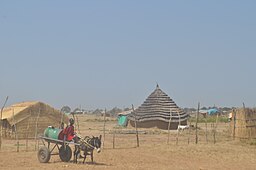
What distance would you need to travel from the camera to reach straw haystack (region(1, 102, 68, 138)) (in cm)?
2767

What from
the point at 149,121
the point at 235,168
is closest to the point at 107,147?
the point at 235,168

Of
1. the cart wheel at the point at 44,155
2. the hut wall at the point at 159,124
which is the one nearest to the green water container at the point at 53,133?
the cart wheel at the point at 44,155

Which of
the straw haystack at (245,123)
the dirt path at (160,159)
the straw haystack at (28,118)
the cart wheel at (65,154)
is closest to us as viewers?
the dirt path at (160,159)

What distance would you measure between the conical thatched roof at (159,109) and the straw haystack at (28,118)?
1147 centimetres

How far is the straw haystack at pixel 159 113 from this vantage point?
39500 millimetres

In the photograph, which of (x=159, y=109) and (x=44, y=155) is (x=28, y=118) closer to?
(x=44, y=155)

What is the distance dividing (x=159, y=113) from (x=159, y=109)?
1.25 ft

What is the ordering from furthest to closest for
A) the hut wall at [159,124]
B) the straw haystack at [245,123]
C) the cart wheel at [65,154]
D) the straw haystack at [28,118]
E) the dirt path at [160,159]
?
1. the hut wall at [159,124]
2. the straw haystack at [28,118]
3. the straw haystack at [245,123]
4. the cart wheel at [65,154]
5. the dirt path at [160,159]

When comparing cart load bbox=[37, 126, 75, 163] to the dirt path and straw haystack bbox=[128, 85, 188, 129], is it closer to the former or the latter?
the dirt path

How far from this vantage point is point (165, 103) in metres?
40.9

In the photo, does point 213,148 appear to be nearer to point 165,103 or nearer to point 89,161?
point 89,161

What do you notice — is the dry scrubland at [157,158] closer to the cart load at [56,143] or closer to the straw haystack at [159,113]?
the cart load at [56,143]

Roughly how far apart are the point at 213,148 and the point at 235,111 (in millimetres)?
6176

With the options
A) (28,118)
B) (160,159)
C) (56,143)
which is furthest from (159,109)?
(56,143)
